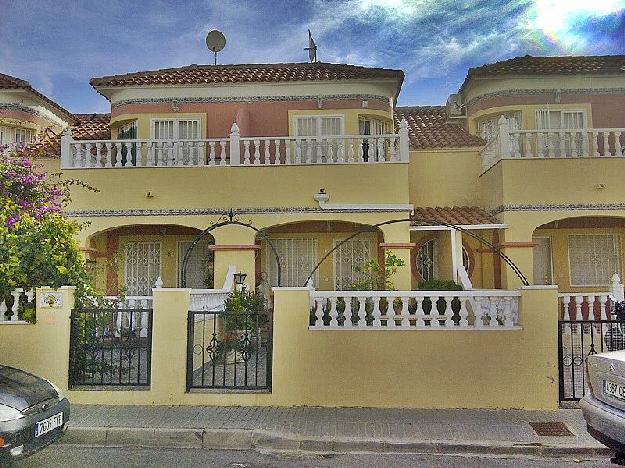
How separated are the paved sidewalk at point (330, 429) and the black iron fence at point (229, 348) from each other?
20.5 inches

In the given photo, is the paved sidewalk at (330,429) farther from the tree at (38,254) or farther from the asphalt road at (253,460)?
the tree at (38,254)

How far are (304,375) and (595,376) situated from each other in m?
3.84

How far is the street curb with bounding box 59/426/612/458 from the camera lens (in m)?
6.57

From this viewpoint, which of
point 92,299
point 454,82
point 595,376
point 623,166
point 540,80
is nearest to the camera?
point 595,376

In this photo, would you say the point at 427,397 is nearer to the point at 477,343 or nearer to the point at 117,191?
the point at 477,343

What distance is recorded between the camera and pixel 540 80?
15.4m

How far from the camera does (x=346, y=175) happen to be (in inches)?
513

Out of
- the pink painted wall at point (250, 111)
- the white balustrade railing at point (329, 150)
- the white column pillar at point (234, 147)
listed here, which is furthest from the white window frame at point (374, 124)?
the white column pillar at point (234, 147)

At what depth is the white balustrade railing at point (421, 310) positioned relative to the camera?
8.18 m

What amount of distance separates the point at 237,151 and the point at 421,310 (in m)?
6.58

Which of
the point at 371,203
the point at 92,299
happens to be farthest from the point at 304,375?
the point at 371,203

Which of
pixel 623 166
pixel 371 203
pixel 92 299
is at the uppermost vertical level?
pixel 623 166

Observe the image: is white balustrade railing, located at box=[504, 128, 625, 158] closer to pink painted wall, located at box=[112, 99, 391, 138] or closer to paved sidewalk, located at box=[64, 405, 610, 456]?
pink painted wall, located at box=[112, 99, 391, 138]

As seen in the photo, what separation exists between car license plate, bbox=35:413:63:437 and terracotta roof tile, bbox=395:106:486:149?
36.6 ft
